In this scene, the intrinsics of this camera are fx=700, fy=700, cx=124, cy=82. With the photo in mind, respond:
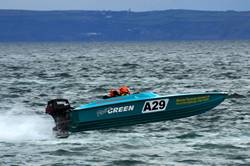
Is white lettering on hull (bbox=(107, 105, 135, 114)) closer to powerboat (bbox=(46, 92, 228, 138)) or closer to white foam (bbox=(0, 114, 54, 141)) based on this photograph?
powerboat (bbox=(46, 92, 228, 138))

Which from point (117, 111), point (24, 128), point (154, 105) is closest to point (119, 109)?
point (117, 111)

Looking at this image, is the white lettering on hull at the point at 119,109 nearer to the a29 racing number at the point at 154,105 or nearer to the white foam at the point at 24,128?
the a29 racing number at the point at 154,105

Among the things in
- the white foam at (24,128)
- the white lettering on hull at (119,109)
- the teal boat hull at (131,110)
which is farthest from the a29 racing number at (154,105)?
the white foam at (24,128)

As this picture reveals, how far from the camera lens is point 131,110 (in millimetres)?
22219

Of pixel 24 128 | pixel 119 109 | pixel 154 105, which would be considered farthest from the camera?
pixel 24 128

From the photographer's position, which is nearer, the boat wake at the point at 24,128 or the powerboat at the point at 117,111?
the powerboat at the point at 117,111

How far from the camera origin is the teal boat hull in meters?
22.0

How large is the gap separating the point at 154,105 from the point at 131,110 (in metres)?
0.78

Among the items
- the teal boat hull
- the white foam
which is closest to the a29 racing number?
the teal boat hull

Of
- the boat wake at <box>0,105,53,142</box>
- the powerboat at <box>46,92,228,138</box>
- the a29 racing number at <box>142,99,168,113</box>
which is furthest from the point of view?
the a29 racing number at <box>142,99,168,113</box>

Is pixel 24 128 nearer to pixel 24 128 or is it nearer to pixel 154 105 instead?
pixel 24 128

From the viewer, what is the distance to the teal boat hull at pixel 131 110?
22.0 meters

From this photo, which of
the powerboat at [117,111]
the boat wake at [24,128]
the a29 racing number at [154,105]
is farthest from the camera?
the a29 racing number at [154,105]

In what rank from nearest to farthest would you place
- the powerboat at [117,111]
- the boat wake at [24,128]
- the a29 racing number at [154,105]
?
1. the powerboat at [117,111]
2. the boat wake at [24,128]
3. the a29 racing number at [154,105]
